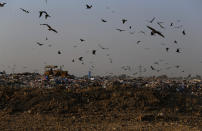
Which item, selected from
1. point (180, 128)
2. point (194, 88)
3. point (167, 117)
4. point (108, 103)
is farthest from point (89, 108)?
point (194, 88)

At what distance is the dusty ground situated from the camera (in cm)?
696

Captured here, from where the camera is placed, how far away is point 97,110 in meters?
8.95

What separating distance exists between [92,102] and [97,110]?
2.60 feet

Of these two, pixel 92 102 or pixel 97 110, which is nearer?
pixel 97 110

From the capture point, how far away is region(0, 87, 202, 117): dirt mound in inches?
358

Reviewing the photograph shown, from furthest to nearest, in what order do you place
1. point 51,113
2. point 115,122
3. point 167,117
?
point 51,113, point 167,117, point 115,122

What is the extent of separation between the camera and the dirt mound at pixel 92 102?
358 inches

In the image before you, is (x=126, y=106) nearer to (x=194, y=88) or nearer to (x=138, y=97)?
(x=138, y=97)

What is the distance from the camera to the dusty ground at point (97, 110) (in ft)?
22.8

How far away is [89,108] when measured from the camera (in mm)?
9078

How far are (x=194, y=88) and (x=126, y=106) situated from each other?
274 inches

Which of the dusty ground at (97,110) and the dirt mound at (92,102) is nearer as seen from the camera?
the dusty ground at (97,110)

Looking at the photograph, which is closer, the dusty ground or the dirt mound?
the dusty ground

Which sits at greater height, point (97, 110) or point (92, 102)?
point (92, 102)
